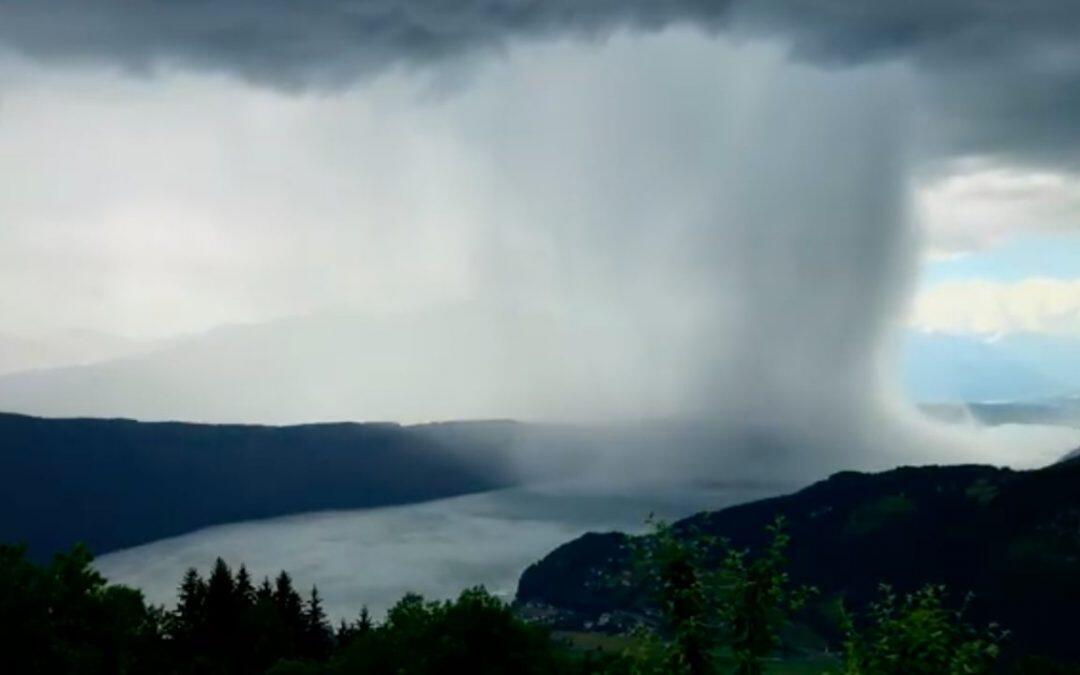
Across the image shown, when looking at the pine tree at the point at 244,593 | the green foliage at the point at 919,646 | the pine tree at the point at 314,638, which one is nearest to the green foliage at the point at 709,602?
the green foliage at the point at 919,646

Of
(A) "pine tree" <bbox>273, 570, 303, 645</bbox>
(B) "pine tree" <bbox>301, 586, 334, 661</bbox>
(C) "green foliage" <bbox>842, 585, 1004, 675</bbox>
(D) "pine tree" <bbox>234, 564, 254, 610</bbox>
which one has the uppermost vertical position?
(C) "green foliage" <bbox>842, 585, 1004, 675</bbox>

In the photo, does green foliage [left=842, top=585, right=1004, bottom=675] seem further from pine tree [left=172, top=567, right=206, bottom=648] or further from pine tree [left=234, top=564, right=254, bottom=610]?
pine tree [left=172, top=567, right=206, bottom=648]

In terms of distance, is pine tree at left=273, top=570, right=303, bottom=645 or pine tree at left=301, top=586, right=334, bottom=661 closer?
pine tree at left=273, top=570, right=303, bottom=645

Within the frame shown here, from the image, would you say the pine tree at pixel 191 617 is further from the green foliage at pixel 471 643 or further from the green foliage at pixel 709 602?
the green foliage at pixel 709 602

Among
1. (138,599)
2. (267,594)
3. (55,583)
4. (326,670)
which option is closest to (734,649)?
(55,583)

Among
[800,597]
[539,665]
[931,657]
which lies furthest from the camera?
[539,665]

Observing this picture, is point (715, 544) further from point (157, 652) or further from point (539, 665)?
point (157, 652)

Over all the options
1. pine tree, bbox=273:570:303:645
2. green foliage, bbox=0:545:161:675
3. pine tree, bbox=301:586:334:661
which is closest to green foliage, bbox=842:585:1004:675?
green foliage, bbox=0:545:161:675

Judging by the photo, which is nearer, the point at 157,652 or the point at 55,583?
the point at 55,583

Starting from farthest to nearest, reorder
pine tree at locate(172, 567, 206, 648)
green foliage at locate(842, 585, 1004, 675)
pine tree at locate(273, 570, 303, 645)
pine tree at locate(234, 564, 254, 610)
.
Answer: pine tree at locate(273, 570, 303, 645) → pine tree at locate(234, 564, 254, 610) → pine tree at locate(172, 567, 206, 648) → green foliage at locate(842, 585, 1004, 675)
